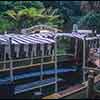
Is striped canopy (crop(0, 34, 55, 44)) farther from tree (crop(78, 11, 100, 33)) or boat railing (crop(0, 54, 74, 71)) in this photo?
tree (crop(78, 11, 100, 33))

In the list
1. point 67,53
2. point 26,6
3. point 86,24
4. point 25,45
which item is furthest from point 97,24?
point 25,45

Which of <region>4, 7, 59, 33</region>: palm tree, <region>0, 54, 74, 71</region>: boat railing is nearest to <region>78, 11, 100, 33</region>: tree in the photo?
<region>4, 7, 59, 33</region>: palm tree

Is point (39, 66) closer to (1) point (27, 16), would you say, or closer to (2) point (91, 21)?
(1) point (27, 16)

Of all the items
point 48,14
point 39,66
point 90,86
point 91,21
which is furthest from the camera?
point 48,14

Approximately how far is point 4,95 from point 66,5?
1173cm

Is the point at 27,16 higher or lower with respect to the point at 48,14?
lower

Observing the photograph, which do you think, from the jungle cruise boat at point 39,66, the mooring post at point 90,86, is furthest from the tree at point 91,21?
the mooring post at point 90,86

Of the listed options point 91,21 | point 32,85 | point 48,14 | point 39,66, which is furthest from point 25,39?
point 48,14

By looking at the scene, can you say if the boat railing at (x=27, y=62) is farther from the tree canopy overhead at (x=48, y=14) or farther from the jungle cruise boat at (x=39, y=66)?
the tree canopy overhead at (x=48, y=14)

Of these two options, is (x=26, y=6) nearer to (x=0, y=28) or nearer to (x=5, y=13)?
(x=5, y=13)

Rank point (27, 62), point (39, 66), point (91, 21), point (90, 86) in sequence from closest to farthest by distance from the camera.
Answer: point (90, 86) < point (27, 62) < point (39, 66) < point (91, 21)

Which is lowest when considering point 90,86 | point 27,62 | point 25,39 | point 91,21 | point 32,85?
point 32,85

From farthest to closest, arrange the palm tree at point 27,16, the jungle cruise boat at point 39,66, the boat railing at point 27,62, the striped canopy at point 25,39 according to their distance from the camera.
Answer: the palm tree at point 27,16 < the boat railing at point 27,62 < the striped canopy at point 25,39 < the jungle cruise boat at point 39,66

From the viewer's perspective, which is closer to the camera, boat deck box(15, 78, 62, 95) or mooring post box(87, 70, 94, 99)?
mooring post box(87, 70, 94, 99)
